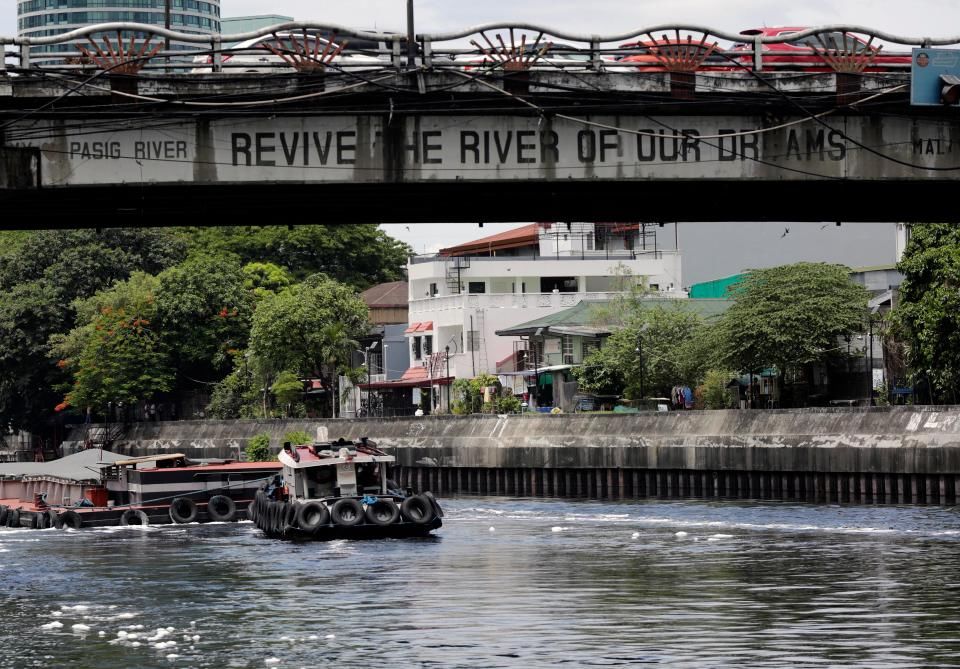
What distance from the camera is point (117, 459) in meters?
75.9

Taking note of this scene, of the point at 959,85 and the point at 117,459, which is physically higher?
the point at 959,85

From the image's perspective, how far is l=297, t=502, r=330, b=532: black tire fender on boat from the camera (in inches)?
2257

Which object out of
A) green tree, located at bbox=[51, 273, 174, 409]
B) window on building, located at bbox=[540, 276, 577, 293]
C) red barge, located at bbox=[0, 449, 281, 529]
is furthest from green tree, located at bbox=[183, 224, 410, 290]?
red barge, located at bbox=[0, 449, 281, 529]

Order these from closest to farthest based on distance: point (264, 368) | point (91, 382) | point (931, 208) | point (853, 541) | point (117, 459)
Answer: point (931, 208) → point (853, 541) → point (117, 459) → point (264, 368) → point (91, 382)

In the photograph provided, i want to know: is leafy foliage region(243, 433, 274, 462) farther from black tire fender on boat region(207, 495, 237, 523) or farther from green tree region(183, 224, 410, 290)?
green tree region(183, 224, 410, 290)

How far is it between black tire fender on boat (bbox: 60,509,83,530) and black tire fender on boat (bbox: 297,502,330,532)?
13.9 m

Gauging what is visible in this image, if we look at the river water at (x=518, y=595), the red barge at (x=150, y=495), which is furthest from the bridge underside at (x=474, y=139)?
the red barge at (x=150, y=495)

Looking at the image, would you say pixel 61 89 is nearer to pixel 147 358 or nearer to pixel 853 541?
pixel 853 541

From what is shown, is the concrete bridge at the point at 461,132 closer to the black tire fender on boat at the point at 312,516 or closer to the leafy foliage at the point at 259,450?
the black tire fender on boat at the point at 312,516

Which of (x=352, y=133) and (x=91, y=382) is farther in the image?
(x=91, y=382)

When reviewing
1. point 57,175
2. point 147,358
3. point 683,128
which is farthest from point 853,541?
point 147,358

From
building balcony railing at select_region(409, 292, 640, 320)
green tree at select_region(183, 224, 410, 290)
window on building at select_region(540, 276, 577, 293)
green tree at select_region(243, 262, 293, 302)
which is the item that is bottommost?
building balcony railing at select_region(409, 292, 640, 320)

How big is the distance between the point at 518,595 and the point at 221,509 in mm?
30822

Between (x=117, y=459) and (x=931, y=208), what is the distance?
47.4m
